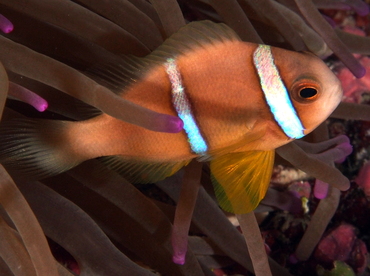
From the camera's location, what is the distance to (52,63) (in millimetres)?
783

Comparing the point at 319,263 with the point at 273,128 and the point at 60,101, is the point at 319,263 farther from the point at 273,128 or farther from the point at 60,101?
the point at 60,101

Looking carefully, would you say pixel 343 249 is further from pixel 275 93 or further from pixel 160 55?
pixel 160 55

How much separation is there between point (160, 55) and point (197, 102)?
13 centimetres

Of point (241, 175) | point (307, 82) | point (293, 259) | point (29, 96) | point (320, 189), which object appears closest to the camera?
point (29, 96)

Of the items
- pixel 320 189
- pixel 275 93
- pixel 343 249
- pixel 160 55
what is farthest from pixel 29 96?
pixel 343 249

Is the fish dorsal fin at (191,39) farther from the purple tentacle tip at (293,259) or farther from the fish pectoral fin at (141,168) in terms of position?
the purple tentacle tip at (293,259)

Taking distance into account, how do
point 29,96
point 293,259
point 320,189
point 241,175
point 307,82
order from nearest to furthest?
point 29,96
point 307,82
point 241,175
point 320,189
point 293,259

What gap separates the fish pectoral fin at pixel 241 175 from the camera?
1027mm

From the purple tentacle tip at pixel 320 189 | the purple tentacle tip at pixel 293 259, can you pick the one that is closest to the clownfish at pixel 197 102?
the purple tentacle tip at pixel 320 189

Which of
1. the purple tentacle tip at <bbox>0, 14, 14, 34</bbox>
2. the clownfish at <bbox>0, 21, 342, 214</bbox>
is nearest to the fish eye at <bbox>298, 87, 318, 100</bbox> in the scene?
the clownfish at <bbox>0, 21, 342, 214</bbox>

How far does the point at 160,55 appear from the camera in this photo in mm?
919

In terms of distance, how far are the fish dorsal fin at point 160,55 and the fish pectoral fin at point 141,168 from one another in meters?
0.18

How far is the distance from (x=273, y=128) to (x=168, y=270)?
53cm

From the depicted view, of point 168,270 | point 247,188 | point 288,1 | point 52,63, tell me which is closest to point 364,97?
point 288,1
